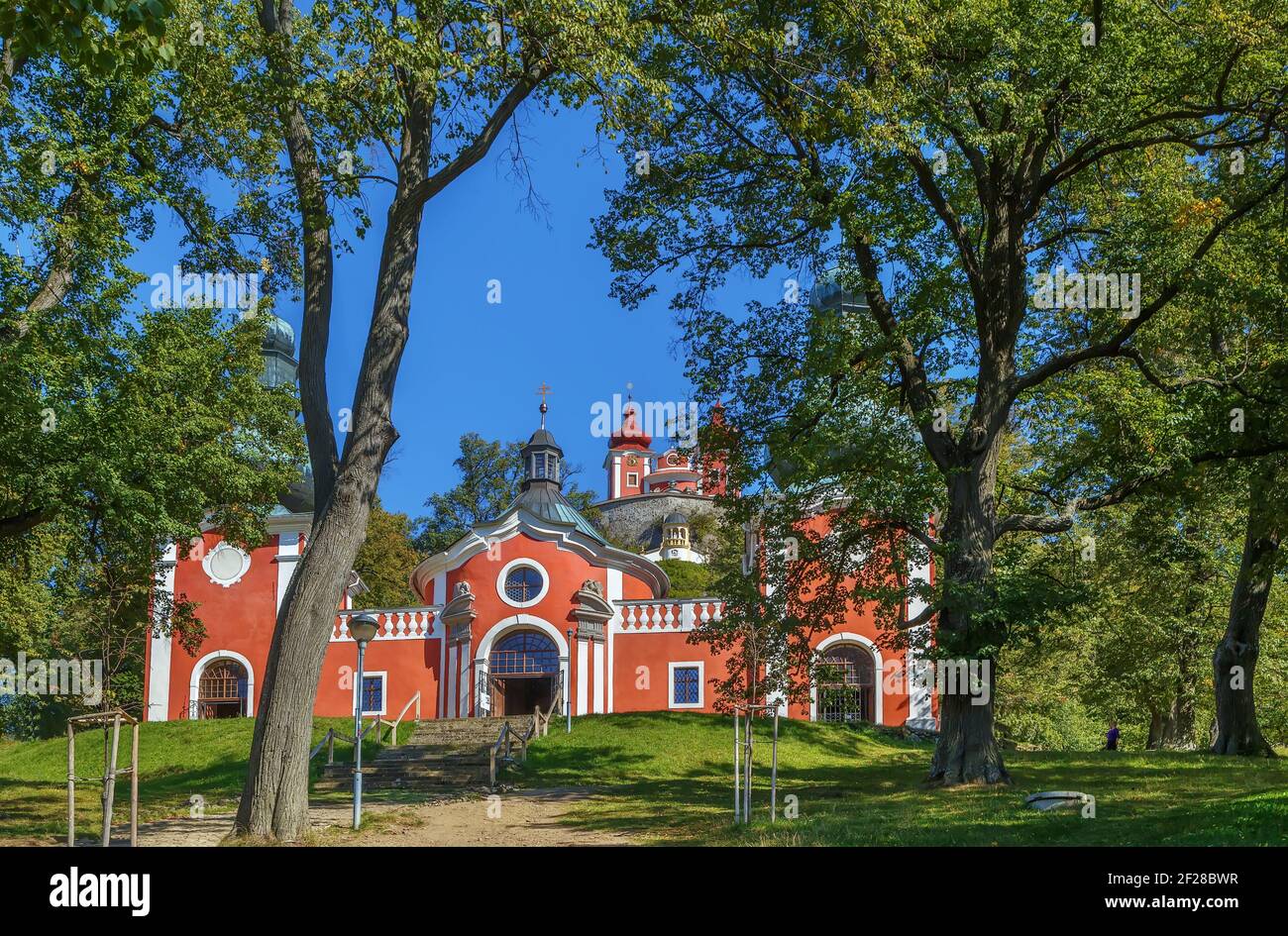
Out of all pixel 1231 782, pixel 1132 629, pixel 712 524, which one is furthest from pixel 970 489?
pixel 712 524

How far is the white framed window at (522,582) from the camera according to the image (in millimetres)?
31438

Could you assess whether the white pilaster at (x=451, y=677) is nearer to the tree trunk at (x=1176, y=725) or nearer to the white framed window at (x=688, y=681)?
the white framed window at (x=688, y=681)

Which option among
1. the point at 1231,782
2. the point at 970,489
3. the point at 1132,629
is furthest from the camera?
the point at 1132,629

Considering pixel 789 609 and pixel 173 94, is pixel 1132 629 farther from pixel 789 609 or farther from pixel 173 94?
pixel 173 94

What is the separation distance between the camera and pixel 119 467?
54.8 ft

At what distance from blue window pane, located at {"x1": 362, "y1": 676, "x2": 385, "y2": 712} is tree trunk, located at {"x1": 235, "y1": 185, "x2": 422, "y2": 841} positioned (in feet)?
68.0

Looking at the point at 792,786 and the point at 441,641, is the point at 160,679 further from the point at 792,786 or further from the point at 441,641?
the point at 792,786

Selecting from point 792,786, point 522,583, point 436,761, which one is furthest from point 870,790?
point 522,583

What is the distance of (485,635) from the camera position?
3123 centimetres

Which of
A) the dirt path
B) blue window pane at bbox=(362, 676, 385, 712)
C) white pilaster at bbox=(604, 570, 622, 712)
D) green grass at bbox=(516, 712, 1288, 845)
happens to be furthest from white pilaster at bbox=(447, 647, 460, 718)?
the dirt path

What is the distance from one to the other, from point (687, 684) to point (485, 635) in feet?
17.6

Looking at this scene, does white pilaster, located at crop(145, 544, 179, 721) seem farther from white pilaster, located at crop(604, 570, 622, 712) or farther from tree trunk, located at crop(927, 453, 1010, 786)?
tree trunk, located at crop(927, 453, 1010, 786)
